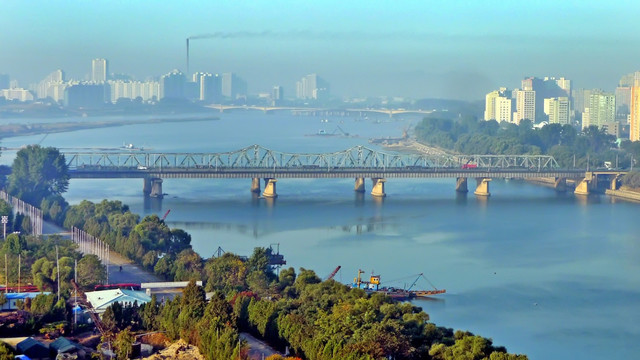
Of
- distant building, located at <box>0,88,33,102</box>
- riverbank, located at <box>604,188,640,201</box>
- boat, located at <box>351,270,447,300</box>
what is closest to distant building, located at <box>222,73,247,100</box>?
distant building, located at <box>0,88,33,102</box>

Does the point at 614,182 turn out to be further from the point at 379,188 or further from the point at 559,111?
the point at 559,111

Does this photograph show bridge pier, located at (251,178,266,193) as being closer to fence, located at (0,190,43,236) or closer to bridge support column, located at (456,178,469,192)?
bridge support column, located at (456,178,469,192)

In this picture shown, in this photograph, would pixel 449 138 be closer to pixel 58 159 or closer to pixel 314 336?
pixel 58 159

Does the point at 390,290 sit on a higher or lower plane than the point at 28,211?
lower

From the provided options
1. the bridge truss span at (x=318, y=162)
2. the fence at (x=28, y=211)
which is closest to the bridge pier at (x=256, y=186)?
the bridge truss span at (x=318, y=162)

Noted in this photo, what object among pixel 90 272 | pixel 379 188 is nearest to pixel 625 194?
pixel 379 188

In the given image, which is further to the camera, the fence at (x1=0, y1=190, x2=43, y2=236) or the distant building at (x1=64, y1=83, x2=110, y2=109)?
the distant building at (x1=64, y1=83, x2=110, y2=109)

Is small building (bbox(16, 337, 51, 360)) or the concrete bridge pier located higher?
the concrete bridge pier

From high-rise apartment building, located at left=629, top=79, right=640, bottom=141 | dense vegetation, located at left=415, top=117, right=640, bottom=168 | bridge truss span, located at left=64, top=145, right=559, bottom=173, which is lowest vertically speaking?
bridge truss span, located at left=64, top=145, right=559, bottom=173
